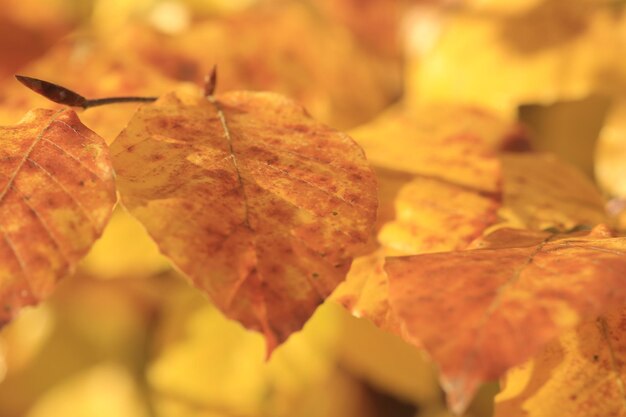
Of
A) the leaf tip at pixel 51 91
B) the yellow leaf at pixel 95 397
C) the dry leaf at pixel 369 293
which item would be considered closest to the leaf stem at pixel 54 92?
the leaf tip at pixel 51 91

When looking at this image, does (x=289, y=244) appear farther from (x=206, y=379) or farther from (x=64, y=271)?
(x=206, y=379)

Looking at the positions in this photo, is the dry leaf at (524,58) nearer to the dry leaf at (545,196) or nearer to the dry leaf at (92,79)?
Answer: the dry leaf at (545,196)

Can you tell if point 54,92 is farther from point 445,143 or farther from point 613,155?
point 613,155

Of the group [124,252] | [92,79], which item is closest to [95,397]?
[124,252]

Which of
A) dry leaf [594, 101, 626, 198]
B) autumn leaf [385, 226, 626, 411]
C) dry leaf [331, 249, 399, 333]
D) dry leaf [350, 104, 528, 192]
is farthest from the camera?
dry leaf [594, 101, 626, 198]

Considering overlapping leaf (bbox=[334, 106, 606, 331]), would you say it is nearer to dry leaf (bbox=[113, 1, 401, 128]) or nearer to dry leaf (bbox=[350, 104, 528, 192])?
Result: dry leaf (bbox=[350, 104, 528, 192])

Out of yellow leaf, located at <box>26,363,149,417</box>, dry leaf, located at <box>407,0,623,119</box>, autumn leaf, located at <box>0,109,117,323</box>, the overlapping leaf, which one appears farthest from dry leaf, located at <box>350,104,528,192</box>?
yellow leaf, located at <box>26,363,149,417</box>

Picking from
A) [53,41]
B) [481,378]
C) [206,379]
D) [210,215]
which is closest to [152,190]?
[210,215]

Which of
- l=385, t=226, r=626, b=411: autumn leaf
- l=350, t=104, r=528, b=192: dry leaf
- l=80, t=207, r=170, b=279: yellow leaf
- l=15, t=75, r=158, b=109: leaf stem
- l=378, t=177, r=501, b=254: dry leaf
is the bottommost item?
l=80, t=207, r=170, b=279: yellow leaf
